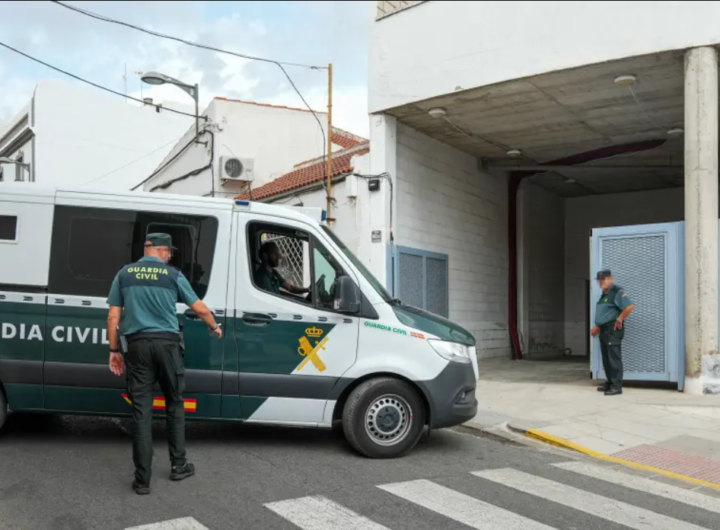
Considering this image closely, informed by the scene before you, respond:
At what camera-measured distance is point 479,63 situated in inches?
443

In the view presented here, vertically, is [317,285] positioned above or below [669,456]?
above

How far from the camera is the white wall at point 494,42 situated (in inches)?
384

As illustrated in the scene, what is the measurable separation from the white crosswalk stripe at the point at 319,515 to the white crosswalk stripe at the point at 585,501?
4.88 ft

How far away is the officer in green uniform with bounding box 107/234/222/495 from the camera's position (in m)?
4.98

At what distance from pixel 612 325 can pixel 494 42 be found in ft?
15.9

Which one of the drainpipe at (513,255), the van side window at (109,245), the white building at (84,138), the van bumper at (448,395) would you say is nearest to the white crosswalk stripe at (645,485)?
the van bumper at (448,395)

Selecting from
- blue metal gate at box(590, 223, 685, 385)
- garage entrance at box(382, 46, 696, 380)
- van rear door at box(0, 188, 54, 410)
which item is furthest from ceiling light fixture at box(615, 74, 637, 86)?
van rear door at box(0, 188, 54, 410)

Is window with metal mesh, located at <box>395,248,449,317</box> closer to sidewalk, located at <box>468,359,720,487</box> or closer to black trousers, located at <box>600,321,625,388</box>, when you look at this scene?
sidewalk, located at <box>468,359,720,487</box>

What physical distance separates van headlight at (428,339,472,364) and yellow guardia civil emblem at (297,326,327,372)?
981mm

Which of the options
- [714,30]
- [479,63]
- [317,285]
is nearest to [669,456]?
[317,285]

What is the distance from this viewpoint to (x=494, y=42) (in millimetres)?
11094

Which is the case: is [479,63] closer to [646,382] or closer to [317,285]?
[646,382]

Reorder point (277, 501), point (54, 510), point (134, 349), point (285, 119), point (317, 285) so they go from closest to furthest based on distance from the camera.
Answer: point (54, 510) < point (277, 501) < point (134, 349) < point (317, 285) < point (285, 119)

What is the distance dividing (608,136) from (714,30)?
4.64m
